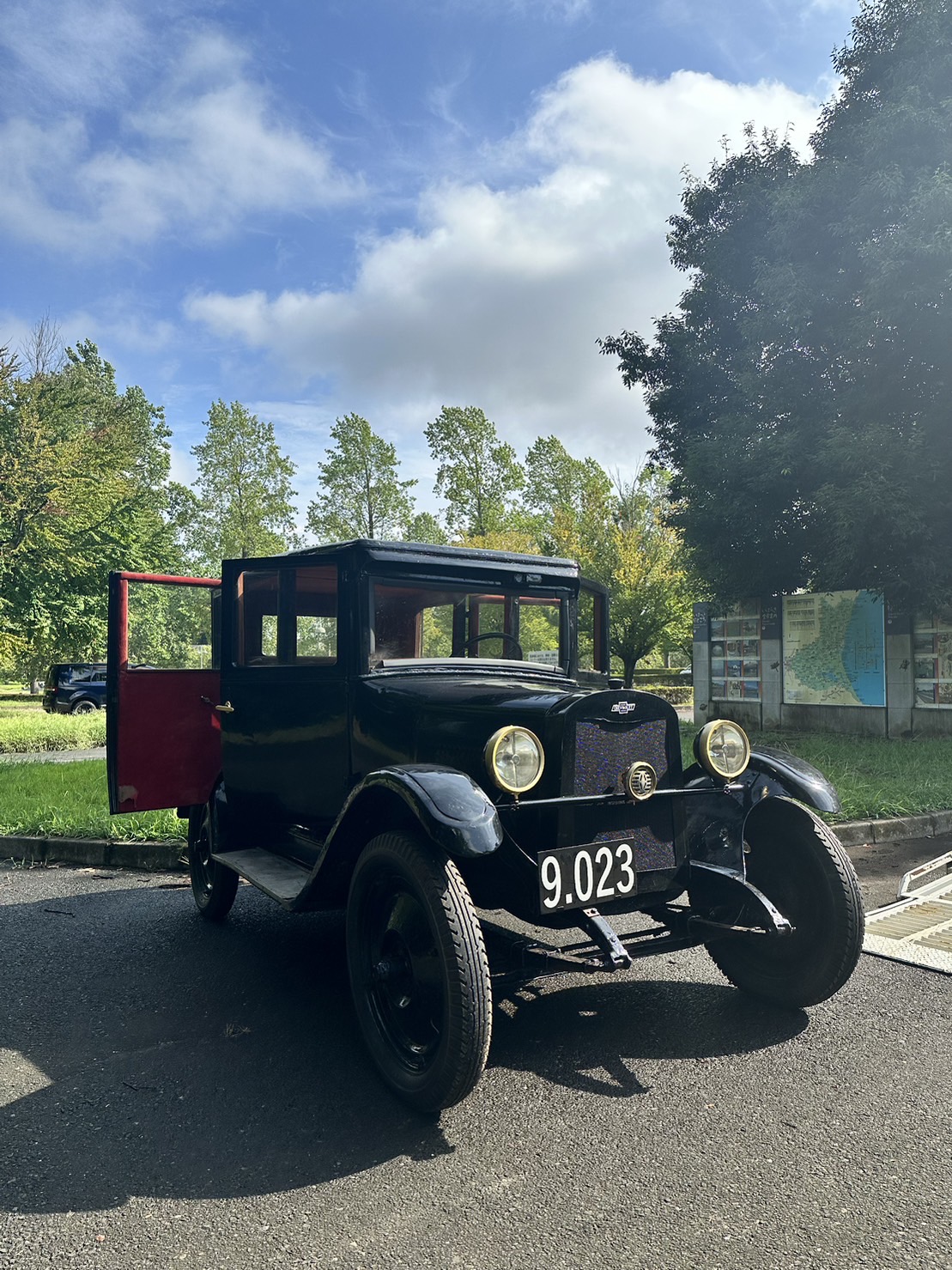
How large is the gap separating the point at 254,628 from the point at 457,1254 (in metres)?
3.11

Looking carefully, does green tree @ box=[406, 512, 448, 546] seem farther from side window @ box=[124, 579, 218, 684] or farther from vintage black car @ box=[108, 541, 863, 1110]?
vintage black car @ box=[108, 541, 863, 1110]

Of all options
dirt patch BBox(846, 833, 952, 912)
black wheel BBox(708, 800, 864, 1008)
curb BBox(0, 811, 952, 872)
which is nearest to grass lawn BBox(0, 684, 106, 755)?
curb BBox(0, 811, 952, 872)

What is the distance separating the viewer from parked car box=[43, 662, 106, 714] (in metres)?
23.0

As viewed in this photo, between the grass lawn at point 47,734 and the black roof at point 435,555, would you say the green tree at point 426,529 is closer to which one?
the grass lawn at point 47,734

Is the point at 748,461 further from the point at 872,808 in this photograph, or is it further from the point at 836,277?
the point at 872,808

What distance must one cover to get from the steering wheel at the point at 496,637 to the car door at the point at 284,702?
70 cm

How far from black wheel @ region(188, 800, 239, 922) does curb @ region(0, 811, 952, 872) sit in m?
1.24

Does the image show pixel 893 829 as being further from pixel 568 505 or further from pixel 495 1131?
pixel 568 505

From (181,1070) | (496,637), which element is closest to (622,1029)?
(181,1070)

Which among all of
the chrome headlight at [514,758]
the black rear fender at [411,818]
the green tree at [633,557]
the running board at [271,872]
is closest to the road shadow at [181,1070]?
the running board at [271,872]

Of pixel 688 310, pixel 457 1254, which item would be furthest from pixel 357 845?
pixel 688 310

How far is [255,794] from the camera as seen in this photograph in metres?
4.50

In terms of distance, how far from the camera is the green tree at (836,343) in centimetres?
1130

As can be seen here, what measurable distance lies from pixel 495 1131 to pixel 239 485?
108ft
